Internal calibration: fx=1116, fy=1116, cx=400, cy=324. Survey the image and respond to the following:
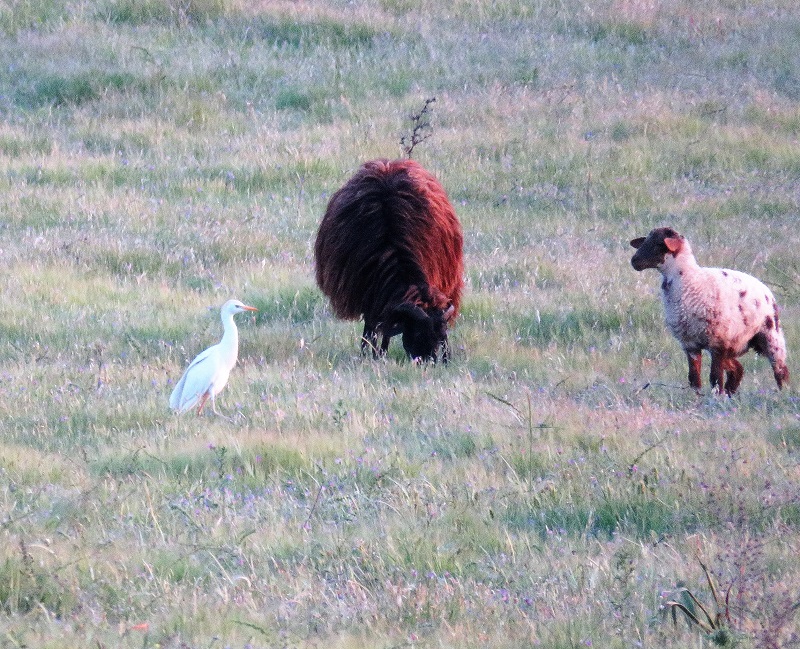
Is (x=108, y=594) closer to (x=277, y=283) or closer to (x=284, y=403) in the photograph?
(x=284, y=403)

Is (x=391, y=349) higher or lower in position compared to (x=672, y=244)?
lower

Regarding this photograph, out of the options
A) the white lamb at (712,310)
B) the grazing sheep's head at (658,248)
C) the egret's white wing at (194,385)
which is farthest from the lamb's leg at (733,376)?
the egret's white wing at (194,385)

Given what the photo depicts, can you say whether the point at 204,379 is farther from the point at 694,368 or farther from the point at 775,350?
the point at 775,350

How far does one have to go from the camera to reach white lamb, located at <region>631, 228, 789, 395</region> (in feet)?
23.6

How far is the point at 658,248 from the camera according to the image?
24.2 ft

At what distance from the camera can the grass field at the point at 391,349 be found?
4.18m

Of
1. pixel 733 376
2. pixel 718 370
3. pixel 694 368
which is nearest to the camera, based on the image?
pixel 718 370

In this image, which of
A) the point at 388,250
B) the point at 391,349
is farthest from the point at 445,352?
the point at 388,250

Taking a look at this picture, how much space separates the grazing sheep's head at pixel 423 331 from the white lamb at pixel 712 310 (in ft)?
5.08

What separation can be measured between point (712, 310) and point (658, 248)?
0.55 metres

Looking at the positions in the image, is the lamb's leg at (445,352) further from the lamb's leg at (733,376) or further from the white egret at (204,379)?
the lamb's leg at (733,376)

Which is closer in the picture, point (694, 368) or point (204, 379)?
point (204, 379)

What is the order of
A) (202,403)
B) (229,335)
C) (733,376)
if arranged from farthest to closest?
1. (733,376)
2. (229,335)
3. (202,403)

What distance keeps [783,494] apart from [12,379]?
16.1 feet
